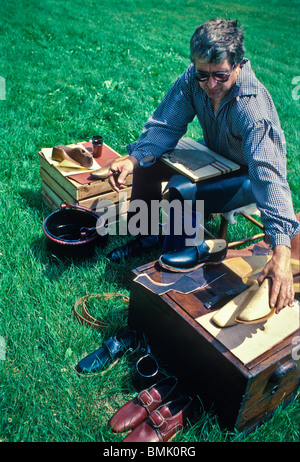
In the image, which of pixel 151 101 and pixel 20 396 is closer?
pixel 20 396

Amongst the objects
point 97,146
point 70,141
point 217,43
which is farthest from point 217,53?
point 70,141

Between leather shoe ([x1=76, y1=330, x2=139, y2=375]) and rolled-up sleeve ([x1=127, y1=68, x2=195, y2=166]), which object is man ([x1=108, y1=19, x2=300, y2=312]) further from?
leather shoe ([x1=76, y1=330, x2=139, y2=375])

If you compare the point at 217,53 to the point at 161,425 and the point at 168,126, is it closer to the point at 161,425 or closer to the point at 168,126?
the point at 168,126

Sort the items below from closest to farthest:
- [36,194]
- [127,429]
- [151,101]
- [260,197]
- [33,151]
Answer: [127,429] < [260,197] < [36,194] < [33,151] < [151,101]

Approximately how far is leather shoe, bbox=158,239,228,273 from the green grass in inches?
27.2

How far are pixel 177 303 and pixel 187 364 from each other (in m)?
0.39

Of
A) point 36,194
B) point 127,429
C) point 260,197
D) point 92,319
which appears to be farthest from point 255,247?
point 36,194

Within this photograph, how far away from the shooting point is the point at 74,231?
12.4 ft

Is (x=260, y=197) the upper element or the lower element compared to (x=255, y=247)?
upper

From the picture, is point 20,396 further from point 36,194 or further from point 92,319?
point 36,194

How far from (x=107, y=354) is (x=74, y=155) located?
6.67ft

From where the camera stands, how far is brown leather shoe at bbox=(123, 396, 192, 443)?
2.33 meters

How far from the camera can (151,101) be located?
272 inches

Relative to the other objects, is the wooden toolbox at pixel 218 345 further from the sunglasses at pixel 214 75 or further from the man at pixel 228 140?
the sunglasses at pixel 214 75
